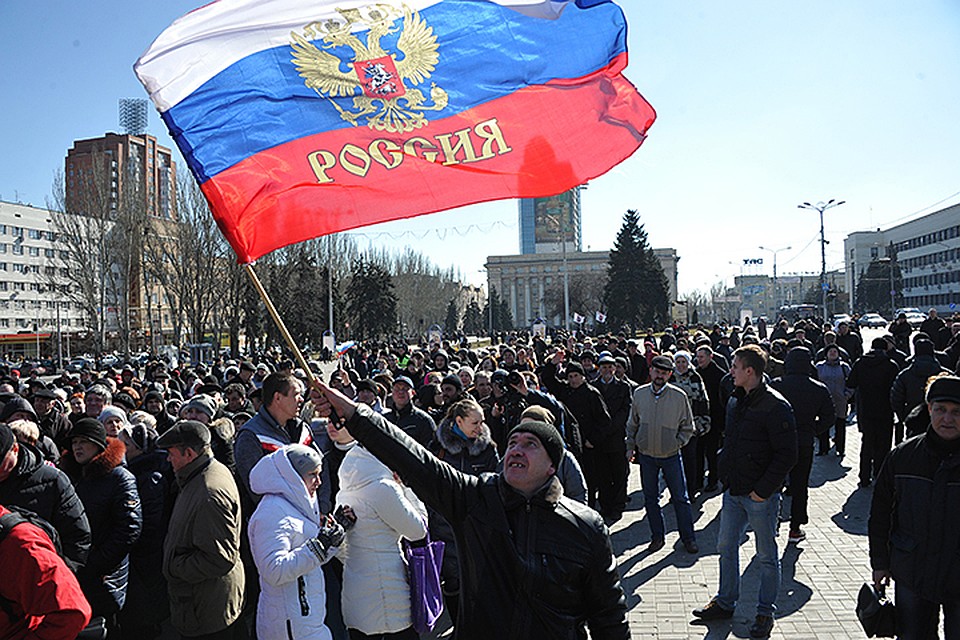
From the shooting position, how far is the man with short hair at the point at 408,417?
23.4 ft

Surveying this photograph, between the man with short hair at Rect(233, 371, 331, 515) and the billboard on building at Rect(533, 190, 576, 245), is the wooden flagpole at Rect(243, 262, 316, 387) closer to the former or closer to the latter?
the man with short hair at Rect(233, 371, 331, 515)

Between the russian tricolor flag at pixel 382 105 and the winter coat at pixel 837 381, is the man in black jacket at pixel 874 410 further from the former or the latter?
the russian tricolor flag at pixel 382 105

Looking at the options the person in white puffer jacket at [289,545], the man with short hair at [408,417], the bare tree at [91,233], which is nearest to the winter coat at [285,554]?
the person in white puffer jacket at [289,545]

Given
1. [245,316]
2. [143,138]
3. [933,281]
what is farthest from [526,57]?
[143,138]

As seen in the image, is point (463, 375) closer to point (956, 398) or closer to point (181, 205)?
point (956, 398)

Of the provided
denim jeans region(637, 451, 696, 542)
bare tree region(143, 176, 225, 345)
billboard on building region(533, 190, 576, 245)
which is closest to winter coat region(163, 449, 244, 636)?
denim jeans region(637, 451, 696, 542)

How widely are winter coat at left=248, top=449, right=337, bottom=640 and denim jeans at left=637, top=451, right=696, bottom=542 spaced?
457cm

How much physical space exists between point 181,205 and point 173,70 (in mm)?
40860

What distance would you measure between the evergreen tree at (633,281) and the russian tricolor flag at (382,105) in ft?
206

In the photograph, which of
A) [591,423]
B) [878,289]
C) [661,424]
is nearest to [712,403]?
[591,423]

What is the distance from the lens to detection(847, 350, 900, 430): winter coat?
999 cm

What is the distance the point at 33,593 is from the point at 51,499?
1.42 meters

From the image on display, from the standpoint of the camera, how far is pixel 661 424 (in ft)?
25.3

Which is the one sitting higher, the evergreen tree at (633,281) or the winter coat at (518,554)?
the evergreen tree at (633,281)
